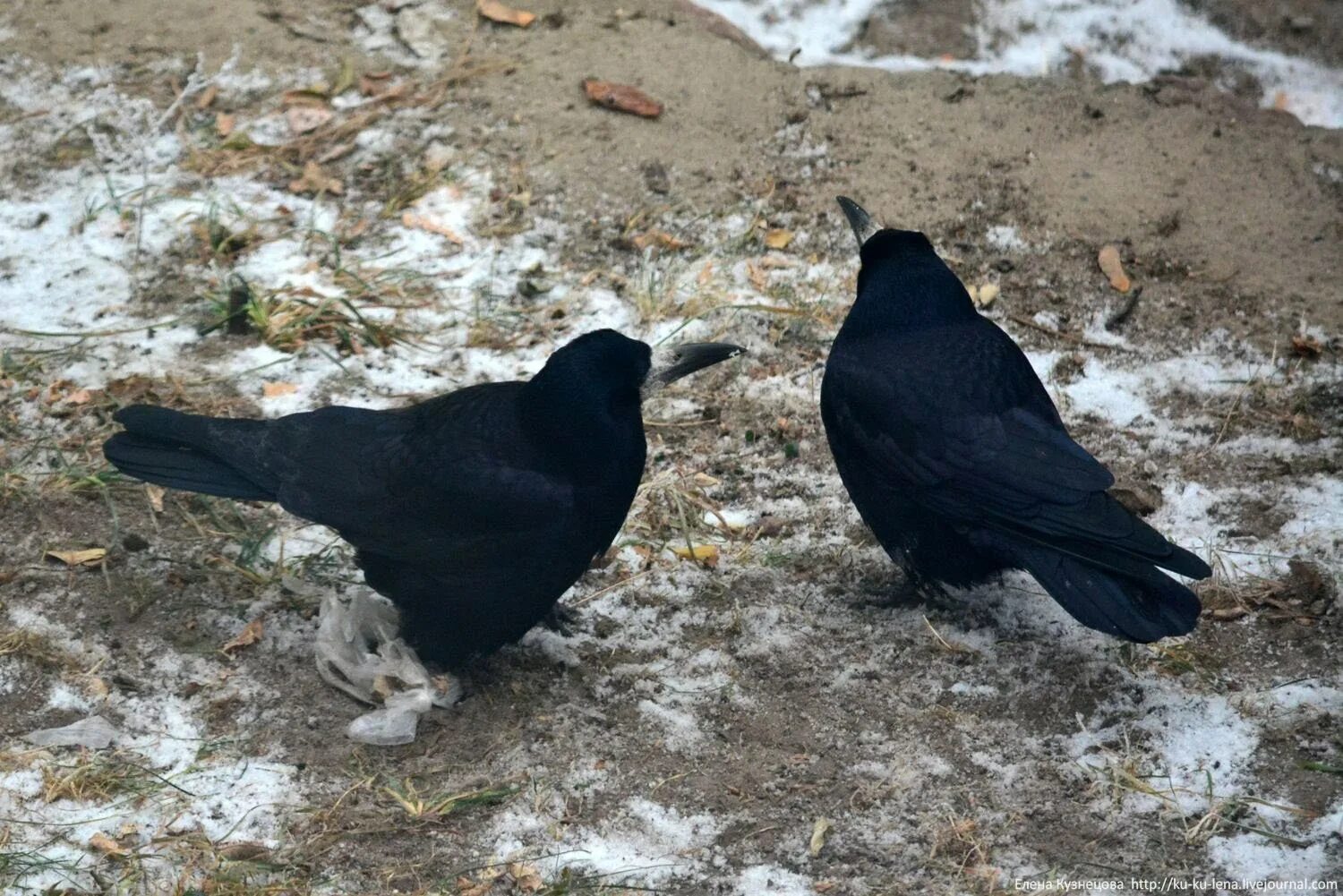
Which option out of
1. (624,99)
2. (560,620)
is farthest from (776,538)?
(624,99)

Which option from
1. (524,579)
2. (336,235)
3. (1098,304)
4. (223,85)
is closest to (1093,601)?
(524,579)

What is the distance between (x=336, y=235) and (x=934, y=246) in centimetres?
249

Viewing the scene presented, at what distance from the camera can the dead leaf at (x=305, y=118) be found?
22.0 feet

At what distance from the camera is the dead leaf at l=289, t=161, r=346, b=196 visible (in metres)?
6.43

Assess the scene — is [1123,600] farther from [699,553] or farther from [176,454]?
[176,454]

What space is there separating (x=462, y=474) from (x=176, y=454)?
0.88 metres

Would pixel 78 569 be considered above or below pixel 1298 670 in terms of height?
below

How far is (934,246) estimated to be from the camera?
Result: 242 inches

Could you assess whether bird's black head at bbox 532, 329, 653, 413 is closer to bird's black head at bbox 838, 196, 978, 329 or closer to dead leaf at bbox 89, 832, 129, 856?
A: bird's black head at bbox 838, 196, 978, 329

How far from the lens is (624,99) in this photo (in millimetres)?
6703

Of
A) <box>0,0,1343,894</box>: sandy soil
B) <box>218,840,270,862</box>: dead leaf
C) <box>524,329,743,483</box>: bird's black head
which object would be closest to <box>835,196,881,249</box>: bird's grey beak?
<box>0,0,1343,894</box>: sandy soil

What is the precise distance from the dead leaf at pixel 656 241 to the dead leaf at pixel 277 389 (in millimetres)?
1564

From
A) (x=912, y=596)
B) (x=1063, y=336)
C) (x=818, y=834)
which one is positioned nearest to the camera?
(x=818, y=834)

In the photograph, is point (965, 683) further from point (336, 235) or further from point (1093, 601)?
point (336, 235)
